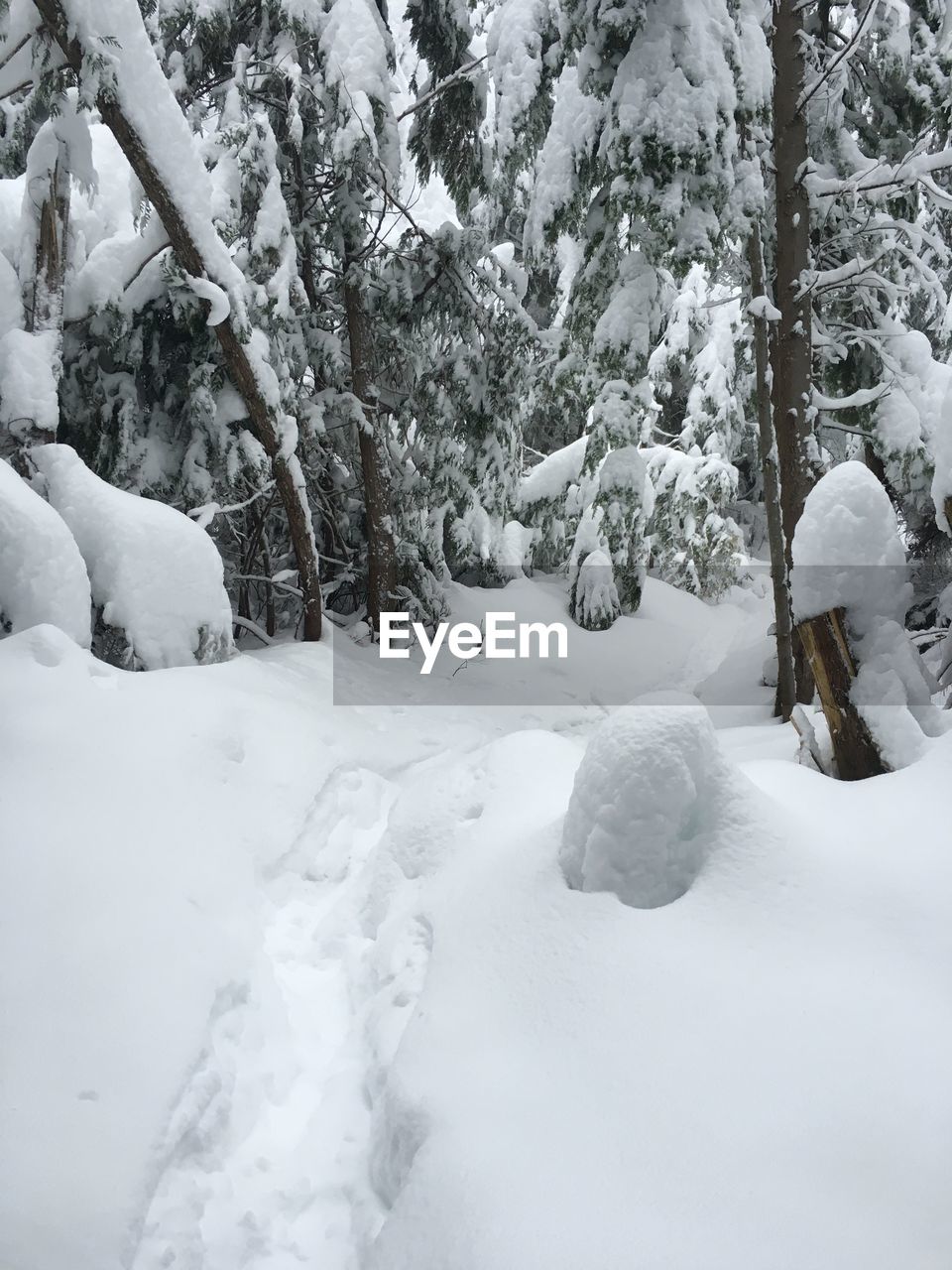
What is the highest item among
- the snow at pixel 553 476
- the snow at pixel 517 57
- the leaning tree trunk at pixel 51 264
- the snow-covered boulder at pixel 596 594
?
the snow at pixel 517 57

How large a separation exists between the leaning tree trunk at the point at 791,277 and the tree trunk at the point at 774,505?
9 cm

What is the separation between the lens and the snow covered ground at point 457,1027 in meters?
2.10

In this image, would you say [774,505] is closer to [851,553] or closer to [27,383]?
[851,553]

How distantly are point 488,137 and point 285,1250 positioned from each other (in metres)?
9.59

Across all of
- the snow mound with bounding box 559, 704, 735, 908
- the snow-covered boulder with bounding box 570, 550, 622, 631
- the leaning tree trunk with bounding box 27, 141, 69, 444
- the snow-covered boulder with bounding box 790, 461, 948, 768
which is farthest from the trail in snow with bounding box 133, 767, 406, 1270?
the snow-covered boulder with bounding box 570, 550, 622, 631

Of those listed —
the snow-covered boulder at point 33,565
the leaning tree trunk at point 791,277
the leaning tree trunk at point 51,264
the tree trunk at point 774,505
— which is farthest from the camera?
the tree trunk at point 774,505

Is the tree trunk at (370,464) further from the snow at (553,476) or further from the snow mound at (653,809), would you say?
the snow mound at (653,809)

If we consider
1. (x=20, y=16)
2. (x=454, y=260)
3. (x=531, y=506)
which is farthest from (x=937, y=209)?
(x=20, y=16)

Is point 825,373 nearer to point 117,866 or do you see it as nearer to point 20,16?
point 20,16

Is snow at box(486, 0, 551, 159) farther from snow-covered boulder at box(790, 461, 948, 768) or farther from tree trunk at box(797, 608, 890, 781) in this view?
tree trunk at box(797, 608, 890, 781)

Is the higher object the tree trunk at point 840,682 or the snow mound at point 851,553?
the snow mound at point 851,553

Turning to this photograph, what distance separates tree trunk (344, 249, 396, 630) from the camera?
30.0 feet

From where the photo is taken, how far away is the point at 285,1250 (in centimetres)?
244

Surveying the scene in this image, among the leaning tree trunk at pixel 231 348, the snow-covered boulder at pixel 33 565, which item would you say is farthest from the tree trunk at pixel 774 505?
the snow-covered boulder at pixel 33 565
